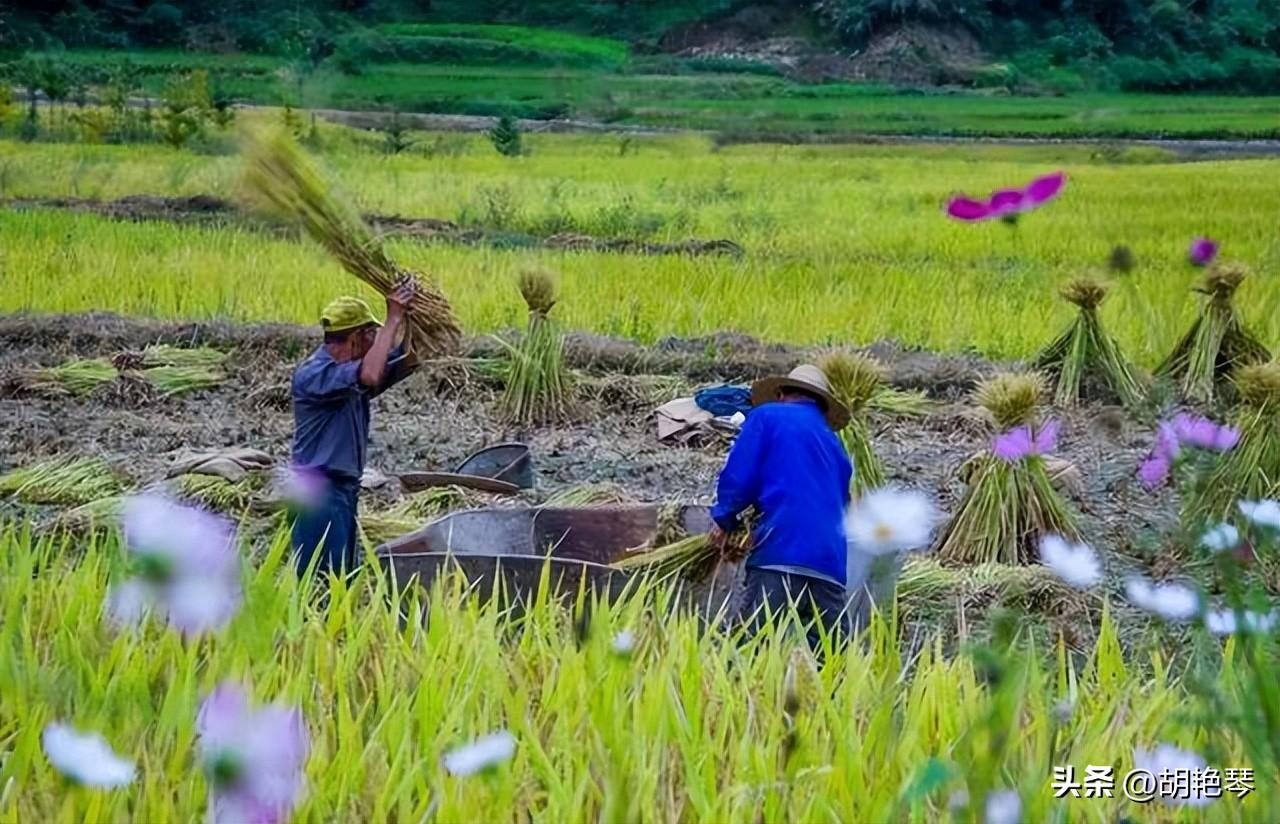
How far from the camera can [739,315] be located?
243 inches

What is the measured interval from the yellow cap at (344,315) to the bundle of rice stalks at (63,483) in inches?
47.4

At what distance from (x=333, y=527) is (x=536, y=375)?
1972mm

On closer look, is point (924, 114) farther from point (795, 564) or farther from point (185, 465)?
point (795, 564)

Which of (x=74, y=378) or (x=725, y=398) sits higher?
(x=725, y=398)

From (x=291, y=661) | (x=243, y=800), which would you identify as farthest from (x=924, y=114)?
(x=243, y=800)

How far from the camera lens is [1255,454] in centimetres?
366

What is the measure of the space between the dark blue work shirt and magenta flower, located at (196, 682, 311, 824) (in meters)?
1.49

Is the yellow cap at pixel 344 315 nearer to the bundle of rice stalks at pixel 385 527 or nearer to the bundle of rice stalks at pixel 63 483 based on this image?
the bundle of rice stalks at pixel 385 527

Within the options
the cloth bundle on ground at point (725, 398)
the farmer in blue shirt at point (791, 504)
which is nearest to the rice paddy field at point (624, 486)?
the farmer in blue shirt at point (791, 504)

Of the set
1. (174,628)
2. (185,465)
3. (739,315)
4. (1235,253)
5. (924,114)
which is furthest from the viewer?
(924,114)

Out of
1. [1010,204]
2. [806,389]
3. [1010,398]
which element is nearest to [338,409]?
[806,389]

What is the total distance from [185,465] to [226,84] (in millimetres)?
7618

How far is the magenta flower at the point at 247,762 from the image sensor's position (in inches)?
34.8

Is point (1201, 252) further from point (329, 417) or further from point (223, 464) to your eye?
point (223, 464)
